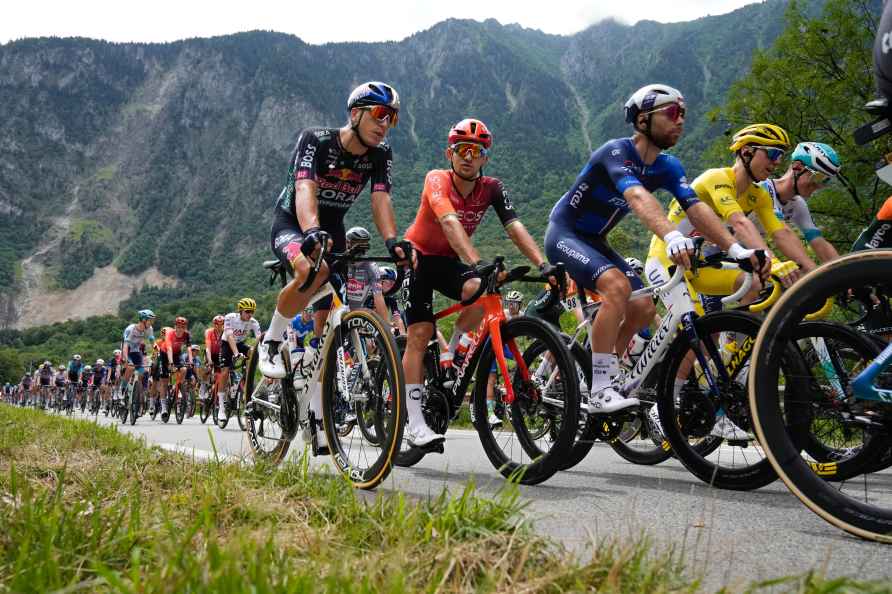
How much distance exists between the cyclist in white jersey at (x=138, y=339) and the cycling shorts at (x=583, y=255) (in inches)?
492

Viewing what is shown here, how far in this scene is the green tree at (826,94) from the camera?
1872cm

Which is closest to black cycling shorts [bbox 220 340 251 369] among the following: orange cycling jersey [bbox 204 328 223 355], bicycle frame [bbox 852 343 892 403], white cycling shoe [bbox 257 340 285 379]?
orange cycling jersey [bbox 204 328 223 355]

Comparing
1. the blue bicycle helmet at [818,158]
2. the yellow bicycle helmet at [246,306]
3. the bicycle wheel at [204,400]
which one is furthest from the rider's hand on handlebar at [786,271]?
the bicycle wheel at [204,400]

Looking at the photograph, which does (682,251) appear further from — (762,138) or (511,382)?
(762,138)

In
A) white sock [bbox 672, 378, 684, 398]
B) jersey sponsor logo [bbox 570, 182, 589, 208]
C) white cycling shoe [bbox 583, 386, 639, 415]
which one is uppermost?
jersey sponsor logo [bbox 570, 182, 589, 208]

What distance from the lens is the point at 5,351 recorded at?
107 m

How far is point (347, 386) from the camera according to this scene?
4121 mm

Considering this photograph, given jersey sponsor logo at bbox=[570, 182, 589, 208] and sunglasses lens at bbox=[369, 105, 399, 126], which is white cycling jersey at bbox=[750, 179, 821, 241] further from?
sunglasses lens at bbox=[369, 105, 399, 126]

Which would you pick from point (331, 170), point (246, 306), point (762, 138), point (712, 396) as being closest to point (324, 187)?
point (331, 170)

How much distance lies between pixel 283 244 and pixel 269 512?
252 centimetres

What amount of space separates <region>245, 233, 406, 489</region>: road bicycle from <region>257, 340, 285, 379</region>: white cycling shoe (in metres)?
0.05

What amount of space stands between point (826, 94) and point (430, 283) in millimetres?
18400

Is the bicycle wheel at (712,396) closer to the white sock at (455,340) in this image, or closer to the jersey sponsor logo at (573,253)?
the jersey sponsor logo at (573,253)

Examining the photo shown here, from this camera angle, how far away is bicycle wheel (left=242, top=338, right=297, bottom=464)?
4.75 m
